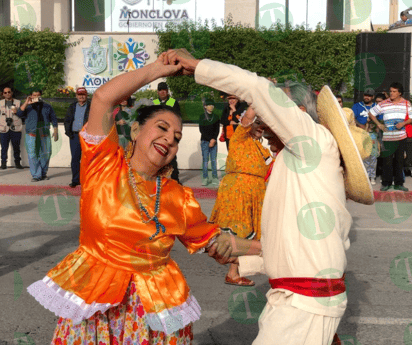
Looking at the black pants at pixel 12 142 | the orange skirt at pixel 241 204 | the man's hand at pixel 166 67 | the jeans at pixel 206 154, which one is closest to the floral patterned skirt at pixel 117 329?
the man's hand at pixel 166 67

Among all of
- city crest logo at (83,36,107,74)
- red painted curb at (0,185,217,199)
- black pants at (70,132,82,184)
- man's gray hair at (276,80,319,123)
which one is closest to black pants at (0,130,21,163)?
red painted curb at (0,185,217,199)

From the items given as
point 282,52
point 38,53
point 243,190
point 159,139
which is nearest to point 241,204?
point 243,190

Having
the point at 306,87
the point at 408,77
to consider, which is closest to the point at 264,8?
the point at 408,77

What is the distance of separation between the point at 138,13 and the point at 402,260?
15434mm

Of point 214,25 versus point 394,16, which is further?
point 394,16

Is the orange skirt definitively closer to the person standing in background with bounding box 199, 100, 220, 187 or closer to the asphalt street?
the asphalt street

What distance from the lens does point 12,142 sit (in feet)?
48.3

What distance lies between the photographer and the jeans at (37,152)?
42.5 feet

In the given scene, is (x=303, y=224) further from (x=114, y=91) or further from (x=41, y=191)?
(x=41, y=191)

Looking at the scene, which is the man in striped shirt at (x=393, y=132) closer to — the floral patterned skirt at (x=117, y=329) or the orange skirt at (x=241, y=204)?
the orange skirt at (x=241, y=204)

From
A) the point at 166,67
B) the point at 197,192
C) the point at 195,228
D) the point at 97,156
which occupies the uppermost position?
the point at 166,67

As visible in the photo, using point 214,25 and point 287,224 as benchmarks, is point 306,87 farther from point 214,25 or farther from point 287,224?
point 214,25

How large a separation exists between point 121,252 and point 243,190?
3.05m

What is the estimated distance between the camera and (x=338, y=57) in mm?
17844
